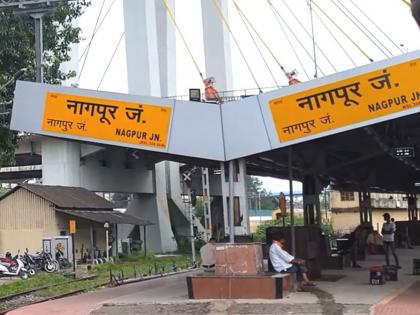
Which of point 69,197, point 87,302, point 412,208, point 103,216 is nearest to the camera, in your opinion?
point 87,302

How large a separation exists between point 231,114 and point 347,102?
8.20ft

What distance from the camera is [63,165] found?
40.9 metres

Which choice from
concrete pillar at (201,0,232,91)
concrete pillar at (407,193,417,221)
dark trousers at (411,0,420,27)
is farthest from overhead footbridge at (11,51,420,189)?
concrete pillar at (407,193,417,221)

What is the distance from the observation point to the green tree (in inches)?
711

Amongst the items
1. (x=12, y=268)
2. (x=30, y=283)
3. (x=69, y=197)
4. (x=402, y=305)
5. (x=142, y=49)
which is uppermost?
(x=142, y=49)

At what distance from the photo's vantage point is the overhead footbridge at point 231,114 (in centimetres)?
1226

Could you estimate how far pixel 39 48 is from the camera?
16.4m

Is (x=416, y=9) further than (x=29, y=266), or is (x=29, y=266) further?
A: (x=29, y=266)

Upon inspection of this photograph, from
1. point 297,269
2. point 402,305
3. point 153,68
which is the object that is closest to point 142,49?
point 153,68

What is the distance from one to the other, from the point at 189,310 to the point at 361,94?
5.40 meters

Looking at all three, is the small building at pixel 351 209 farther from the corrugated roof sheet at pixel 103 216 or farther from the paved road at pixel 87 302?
the paved road at pixel 87 302

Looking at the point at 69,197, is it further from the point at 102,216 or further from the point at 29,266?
the point at 29,266

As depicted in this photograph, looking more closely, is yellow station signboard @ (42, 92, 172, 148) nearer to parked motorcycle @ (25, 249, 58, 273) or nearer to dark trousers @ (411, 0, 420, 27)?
dark trousers @ (411, 0, 420, 27)

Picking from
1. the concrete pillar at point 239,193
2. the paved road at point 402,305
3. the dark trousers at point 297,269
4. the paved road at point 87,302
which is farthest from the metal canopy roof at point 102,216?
the paved road at point 402,305
